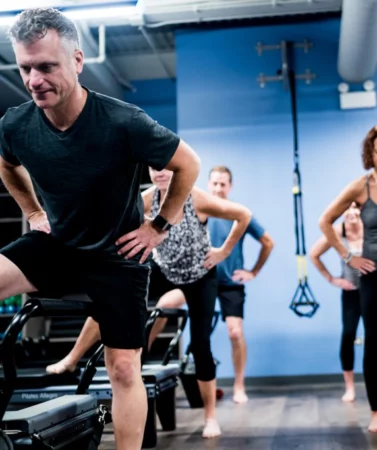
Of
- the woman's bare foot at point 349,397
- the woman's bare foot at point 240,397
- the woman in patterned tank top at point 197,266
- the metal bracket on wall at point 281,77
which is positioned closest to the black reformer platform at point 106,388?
the woman in patterned tank top at point 197,266

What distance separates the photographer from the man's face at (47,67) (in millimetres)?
1963

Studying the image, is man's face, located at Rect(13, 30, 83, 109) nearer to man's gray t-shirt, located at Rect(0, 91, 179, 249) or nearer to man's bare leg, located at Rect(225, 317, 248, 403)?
man's gray t-shirt, located at Rect(0, 91, 179, 249)

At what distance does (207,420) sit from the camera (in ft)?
12.0

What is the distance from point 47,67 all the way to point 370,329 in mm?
2181

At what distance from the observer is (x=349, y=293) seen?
507 cm

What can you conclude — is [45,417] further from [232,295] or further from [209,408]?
[232,295]

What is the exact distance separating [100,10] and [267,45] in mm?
2233

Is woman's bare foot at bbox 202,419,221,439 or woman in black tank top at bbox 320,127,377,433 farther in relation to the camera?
woman's bare foot at bbox 202,419,221,439

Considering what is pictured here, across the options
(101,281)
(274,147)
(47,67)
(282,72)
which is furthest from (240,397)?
(47,67)

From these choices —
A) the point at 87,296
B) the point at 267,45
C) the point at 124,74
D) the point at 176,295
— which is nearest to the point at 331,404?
the point at 176,295

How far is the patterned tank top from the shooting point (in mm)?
3652

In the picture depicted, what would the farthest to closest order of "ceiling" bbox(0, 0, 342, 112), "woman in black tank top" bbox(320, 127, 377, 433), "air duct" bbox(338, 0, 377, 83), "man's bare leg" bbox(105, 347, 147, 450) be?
1. "ceiling" bbox(0, 0, 342, 112)
2. "air duct" bbox(338, 0, 377, 83)
3. "woman in black tank top" bbox(320, 127, 377, 433)
4. "man's bare leg" bbox(105, 347, 147, 450)

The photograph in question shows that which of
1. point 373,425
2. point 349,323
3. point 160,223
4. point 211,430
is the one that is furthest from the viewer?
point 349,323

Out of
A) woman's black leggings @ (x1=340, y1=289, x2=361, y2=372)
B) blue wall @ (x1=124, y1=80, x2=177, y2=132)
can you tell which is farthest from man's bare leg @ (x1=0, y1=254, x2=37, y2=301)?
blue wall @ (x1=124, y1=80, x2=177, y2=132)
